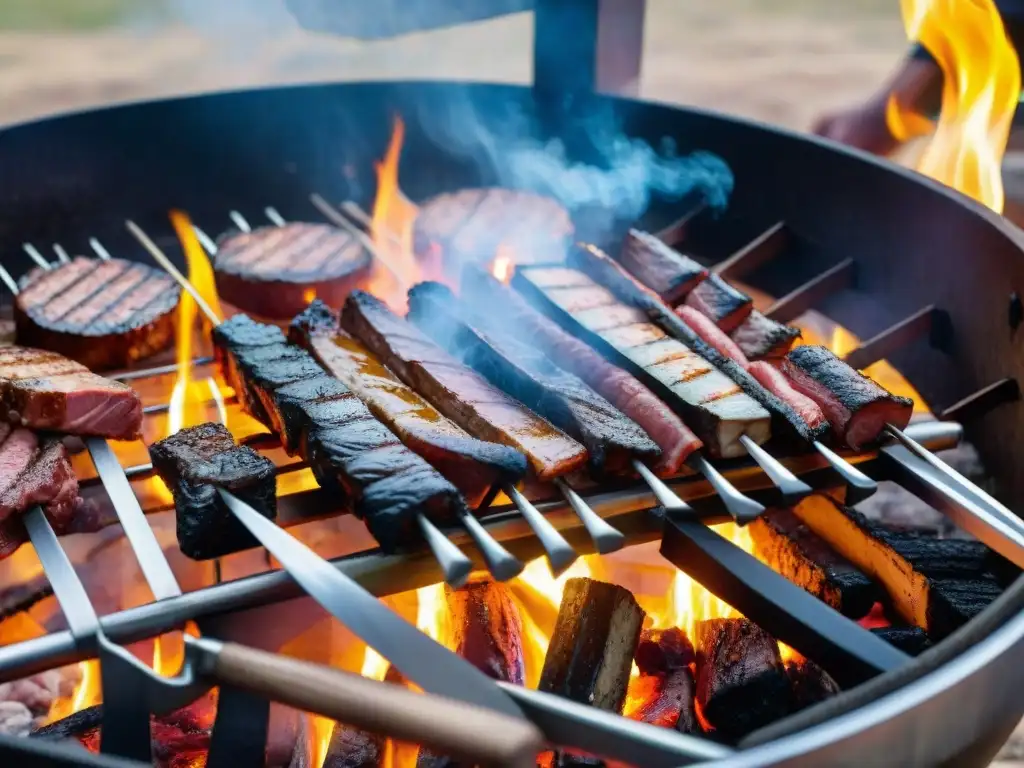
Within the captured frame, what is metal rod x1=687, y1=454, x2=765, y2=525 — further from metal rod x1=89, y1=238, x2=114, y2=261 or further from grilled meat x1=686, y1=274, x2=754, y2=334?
metal rod x1=89, y1=238, x2=114, y2=261

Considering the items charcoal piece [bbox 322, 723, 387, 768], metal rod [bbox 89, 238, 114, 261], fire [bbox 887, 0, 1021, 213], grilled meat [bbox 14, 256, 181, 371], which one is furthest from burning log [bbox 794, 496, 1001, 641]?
metal rod [bbox 89, 238, 114, 261]

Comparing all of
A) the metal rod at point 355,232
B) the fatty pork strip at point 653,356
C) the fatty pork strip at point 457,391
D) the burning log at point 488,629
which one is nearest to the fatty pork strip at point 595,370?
the fatty pork strip at point 653,356

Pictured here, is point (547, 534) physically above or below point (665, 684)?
above

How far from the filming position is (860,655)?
1623 millimetres

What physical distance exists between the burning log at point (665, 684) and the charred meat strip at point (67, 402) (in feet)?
4.30

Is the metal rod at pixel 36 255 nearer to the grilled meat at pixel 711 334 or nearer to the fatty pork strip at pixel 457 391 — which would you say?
the fatty pork strip at pixel 457 391

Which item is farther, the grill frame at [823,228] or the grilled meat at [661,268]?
the grilled meat at [661,268]

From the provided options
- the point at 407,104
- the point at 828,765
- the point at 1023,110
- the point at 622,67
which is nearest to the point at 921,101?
the point at 1023,110

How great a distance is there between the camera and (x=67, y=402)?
7.02 feet

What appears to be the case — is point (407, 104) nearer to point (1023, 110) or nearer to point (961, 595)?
point (961, 595)

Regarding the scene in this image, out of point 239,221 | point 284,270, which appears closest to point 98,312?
point 284,270

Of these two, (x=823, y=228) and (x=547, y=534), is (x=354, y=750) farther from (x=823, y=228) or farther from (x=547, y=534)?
(x=823, y=228)

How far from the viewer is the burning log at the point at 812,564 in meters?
2.33

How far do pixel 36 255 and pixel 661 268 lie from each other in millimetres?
2185
